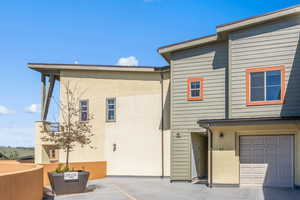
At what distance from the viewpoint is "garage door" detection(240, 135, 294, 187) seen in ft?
41.5

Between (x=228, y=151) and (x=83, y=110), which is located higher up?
(x=83, y=110)

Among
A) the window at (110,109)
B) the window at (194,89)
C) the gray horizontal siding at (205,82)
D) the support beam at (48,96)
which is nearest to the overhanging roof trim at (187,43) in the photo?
the gray horizontal siding at (205,82)

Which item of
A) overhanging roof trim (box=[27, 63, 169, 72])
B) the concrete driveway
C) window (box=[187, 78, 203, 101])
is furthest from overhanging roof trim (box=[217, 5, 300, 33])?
the concrete driveway

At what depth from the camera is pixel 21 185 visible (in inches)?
315

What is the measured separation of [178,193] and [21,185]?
6.08 meters

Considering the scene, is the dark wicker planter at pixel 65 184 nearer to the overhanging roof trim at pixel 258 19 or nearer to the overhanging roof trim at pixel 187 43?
the overhanging roof trim at pixel 187 43

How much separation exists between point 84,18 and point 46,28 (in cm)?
209

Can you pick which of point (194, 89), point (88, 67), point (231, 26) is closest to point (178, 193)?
point (194, 89)

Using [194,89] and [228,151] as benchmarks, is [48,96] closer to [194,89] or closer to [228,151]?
[194,89]

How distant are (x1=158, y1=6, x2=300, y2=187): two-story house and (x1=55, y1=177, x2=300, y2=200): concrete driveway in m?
0.91

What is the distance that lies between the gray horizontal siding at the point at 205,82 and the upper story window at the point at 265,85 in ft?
5.02

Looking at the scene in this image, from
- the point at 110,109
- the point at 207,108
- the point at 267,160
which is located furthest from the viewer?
the point at 110,109

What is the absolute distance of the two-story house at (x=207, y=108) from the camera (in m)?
12.7

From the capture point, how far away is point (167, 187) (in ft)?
45.3
